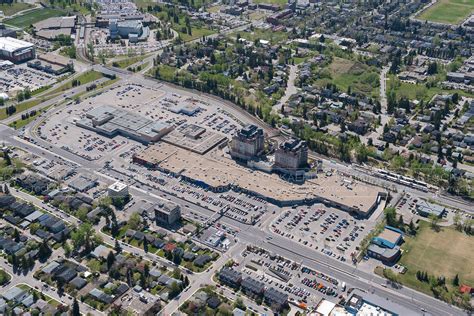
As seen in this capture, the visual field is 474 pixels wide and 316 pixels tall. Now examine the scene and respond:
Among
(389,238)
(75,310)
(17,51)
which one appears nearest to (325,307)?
(389,238)

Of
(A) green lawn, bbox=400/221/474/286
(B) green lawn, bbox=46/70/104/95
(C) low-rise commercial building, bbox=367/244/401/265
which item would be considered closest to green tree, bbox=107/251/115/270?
(C) low-rise commercial building, bbox=367/244/401/265

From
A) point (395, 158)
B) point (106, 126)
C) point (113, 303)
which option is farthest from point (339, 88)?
point (113, 303)

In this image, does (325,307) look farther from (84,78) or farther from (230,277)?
(84,78)

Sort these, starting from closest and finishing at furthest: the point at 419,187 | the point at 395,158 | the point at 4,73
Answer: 1. the point at 419,187
2. the point at 395,158
3. the point at 4,73

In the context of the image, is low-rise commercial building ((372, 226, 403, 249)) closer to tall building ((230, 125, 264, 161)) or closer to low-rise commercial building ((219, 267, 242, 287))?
low-rise commercial building ((219, 267, 242, 287))

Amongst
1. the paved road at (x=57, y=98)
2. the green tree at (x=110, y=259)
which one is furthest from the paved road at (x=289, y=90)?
the green tree at (x=110, y=259)

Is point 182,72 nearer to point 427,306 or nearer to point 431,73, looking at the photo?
point 431,73

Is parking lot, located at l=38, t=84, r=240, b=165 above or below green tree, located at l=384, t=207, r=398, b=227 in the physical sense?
above
